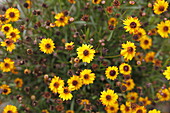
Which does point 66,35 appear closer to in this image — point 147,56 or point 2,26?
point 2,26

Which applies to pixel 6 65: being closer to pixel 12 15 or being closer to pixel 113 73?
pixel 12 15

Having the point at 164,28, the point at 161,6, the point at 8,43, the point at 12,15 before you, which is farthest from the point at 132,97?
the point at 12,15

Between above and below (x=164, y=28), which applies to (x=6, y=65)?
below

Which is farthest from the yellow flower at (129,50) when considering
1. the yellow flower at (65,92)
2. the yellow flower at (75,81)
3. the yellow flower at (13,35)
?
the yellow flower at (13,35)

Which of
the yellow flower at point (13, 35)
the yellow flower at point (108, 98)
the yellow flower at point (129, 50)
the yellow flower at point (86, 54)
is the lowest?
the yellow flower at point (108, 98)

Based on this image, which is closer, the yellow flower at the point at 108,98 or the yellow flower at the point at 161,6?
the yellow flower at the point at 108,98

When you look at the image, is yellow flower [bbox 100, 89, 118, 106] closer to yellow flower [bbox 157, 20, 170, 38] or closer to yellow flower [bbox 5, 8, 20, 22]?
yellow flower [bbox 157, 20, 170, 38]

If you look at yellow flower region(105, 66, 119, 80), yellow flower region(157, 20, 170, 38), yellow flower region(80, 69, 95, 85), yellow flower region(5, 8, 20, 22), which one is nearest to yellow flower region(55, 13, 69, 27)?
yellow flower region(5, 8, 20, 22)

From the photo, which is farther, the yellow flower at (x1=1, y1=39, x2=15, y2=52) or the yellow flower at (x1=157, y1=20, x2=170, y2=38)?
the yellow flower at (x1=157, y1=20, x2=170, y2=38)

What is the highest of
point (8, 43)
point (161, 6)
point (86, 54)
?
point (161, 6)

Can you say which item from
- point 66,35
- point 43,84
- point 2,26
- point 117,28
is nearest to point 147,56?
point 117,28

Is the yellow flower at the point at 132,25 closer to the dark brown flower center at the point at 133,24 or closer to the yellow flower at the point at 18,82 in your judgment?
the dark brown flower center at the point at 133,24

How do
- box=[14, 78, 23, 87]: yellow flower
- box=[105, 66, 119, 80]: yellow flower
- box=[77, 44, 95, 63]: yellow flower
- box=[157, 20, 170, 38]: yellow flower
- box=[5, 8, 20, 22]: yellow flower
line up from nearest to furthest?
box=[77, 44, 95, 63]: yellow flower, box=[105, 66, 119, 80]: yellow flower, box=[5, 8, 20, 22]: yellow flower, box=[157, 20, 170, 38]: yellow flower, box=[14, 78, 23, 87]: yellow flower
